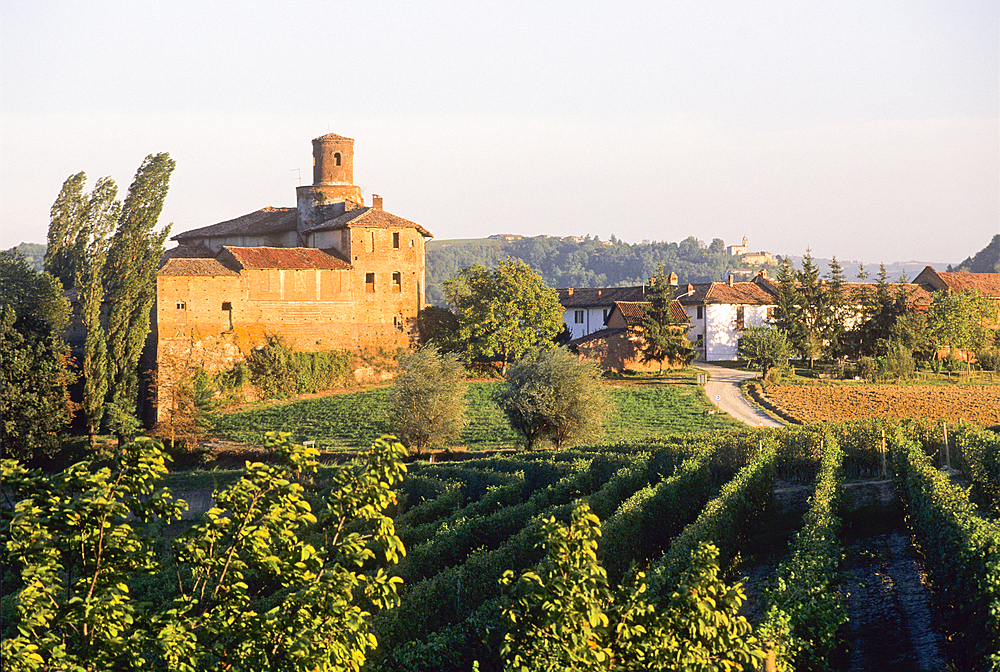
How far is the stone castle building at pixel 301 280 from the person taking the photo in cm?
4856

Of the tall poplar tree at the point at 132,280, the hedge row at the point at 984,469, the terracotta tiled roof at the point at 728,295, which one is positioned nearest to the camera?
the hedge row at the point at 984,469

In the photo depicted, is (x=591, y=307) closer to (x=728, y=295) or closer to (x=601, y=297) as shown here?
(x=601, y=297)

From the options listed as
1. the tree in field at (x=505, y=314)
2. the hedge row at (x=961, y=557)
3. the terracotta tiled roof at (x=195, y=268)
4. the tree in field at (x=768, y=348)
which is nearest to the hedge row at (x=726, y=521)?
the hedge row at (x=961, y=557)

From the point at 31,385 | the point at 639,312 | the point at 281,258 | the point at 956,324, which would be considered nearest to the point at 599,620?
the point at 31,385

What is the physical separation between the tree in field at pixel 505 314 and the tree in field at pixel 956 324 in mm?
24523

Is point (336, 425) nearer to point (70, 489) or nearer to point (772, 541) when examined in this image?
point (772, 541)

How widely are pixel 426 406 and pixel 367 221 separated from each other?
2038 cm

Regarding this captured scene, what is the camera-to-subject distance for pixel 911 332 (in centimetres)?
5656

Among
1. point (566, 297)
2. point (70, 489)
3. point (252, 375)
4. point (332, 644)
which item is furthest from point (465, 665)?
point (566, 297)

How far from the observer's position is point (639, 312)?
59.0 metres

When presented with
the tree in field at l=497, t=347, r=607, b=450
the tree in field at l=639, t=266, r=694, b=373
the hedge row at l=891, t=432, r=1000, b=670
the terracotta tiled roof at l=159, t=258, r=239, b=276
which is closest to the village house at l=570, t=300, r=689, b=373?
the tree in field at l=639, t=266, r=694, b=373

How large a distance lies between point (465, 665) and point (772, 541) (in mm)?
11549

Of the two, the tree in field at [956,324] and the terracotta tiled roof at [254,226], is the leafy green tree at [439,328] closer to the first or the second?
the terracotta tiled roof at [254,226]

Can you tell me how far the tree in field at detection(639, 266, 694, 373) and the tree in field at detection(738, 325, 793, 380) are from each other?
3.91 metres
